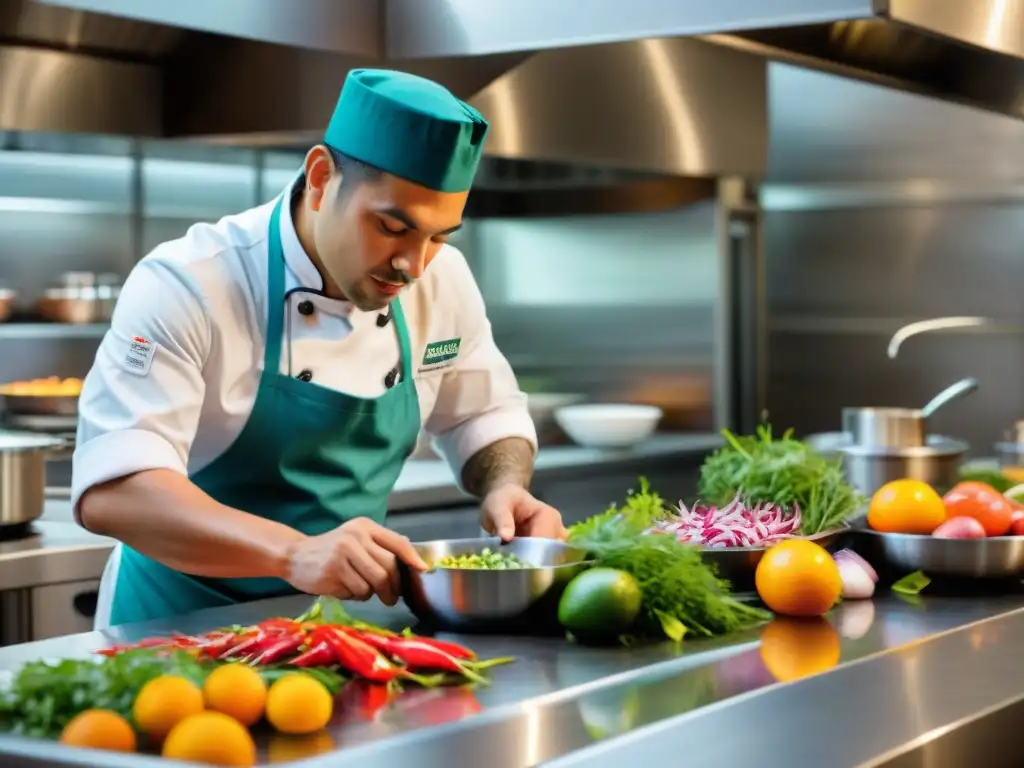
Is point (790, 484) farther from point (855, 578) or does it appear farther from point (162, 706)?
point (162, 706)

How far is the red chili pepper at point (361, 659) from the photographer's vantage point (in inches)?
70.6

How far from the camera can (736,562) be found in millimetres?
2363

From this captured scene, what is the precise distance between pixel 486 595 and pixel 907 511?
2.72 ft

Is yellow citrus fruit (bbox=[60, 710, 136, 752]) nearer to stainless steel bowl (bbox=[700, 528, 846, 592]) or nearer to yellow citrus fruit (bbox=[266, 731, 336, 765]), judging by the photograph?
yellow citrus fruit (bbox=[266, 731, 336, 765])

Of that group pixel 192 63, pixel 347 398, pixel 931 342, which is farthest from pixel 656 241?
pixel 347 398

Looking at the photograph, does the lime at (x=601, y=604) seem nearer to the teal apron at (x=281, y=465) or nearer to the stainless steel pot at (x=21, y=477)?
the teal apron at (x=281, y=465)

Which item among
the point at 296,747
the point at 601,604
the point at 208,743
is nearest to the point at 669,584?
the point at 601,604

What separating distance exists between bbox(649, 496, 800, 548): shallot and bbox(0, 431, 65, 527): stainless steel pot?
143 cm

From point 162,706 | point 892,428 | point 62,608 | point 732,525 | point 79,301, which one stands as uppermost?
point 79,301

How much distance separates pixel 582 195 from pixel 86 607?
2978 millimetres

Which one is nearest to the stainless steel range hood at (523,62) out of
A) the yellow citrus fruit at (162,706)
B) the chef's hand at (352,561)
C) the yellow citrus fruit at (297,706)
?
the chef's hand at (352,561)

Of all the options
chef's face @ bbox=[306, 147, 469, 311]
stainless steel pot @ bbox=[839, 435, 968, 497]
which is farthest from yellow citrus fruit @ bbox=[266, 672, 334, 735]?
stainless steel pot @ bbox=[839, 435, 968, 497]

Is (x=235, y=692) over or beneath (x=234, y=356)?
beneath

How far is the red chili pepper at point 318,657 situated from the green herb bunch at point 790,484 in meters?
0.98
